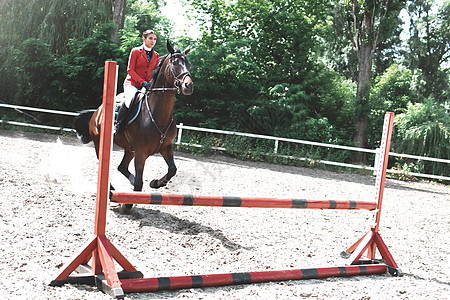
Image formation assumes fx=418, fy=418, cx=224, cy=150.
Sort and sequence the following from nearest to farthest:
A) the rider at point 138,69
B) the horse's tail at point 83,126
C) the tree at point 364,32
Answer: the rider at point 138,69 < the horse's tail at point 83,126 < the tree at point 364,32

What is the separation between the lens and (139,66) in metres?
6.40

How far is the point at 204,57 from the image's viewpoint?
18.5 meters

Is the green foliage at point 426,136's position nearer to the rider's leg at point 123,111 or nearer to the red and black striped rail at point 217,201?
the red and black striped rail at point 217,201

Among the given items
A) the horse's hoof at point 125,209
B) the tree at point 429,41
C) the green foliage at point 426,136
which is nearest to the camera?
the horse's hoof at point 125,209

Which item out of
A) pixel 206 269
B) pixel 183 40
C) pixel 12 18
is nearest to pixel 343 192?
pixel 206 269

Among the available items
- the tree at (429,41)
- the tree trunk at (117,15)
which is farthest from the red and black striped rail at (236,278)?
the tree at (429,41)

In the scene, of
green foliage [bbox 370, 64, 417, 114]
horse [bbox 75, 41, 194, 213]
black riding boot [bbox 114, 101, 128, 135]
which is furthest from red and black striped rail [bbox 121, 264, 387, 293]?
green foliage [bbox 370, 64, 417, 114]

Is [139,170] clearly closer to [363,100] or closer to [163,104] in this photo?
[163,104]

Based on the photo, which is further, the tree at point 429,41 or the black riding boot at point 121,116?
the tree at point 429,41

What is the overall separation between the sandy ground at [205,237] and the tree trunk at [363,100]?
8959 mm

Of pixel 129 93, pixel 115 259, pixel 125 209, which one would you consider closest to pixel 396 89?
pixel 129 93

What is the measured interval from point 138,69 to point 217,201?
3.27 meters

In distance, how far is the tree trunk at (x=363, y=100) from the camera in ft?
62.0

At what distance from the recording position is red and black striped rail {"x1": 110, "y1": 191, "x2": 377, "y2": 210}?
367cm
